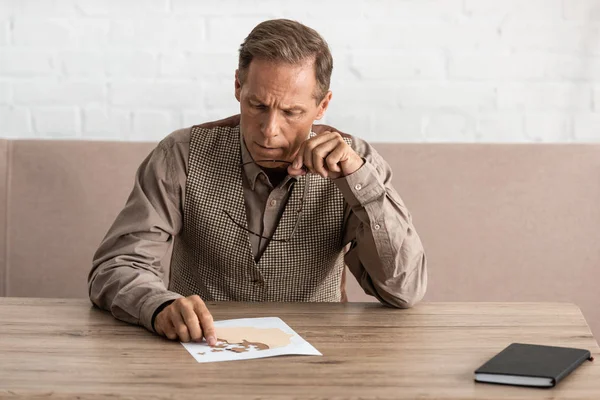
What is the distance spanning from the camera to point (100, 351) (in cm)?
153

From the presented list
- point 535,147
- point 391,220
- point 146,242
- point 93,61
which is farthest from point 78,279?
point 535,147

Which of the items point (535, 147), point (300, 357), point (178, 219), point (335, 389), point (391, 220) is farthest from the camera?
point (535, 147)

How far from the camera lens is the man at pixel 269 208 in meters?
1.88

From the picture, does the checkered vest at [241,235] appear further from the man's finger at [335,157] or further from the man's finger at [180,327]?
the man's finger at [180,327]

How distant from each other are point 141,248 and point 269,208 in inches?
11.7

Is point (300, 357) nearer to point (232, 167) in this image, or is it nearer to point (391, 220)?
point (391, 220)

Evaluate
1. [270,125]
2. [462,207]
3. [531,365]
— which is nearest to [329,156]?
[270,125]

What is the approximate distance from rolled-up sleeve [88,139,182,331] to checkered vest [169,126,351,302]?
2.1 inches

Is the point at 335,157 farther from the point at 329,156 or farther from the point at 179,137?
the point at 179,137

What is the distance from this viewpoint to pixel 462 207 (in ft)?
8.85

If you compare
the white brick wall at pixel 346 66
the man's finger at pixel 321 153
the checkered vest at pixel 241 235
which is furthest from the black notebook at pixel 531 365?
the white brick wall at pixel 346 66

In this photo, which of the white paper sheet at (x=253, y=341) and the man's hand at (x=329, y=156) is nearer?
the white paper sheet at (x=253, y=341)

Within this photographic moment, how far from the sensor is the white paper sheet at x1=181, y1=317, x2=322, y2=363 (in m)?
1.51

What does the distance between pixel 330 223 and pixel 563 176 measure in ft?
3.01
